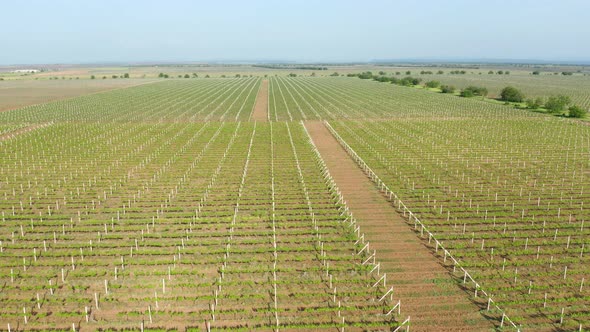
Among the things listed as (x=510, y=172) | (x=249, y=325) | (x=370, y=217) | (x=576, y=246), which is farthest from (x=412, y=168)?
(x=249, y=325)

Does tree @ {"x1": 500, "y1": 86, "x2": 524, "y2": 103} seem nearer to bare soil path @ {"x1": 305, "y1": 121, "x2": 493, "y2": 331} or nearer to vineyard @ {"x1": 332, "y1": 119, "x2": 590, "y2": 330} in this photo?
vineyard @ {"x1": 332, "y1": 119, "x2": 590, "y2": 330}

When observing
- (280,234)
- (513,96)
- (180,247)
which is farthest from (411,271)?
(513,96)

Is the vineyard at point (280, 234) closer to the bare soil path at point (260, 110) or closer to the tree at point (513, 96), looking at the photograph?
the bare soil path at point (260, 110)

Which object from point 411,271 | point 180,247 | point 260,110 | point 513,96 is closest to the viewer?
point 411,271

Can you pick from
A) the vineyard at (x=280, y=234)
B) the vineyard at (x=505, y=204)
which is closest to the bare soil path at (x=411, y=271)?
the vineyard at (x=280, y=234)

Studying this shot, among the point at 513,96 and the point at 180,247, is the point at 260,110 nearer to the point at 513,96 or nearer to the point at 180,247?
the point at 513,96

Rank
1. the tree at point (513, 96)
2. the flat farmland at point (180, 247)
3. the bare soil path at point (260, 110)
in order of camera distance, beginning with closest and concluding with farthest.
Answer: the flat farmland at point (180, 247) → the bare soil path at point (260, 110) → the tree at point (513, 96)
